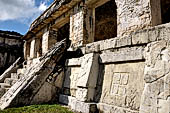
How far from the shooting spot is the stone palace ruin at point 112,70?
204 cm

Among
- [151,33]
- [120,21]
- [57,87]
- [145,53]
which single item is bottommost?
[57,87]

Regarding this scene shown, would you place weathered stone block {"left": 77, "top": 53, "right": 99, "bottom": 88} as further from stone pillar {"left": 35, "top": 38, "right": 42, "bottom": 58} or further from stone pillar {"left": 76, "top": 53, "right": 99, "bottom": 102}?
stone pillar {"left": 35, "top": 38, "right": 42, "bottom": 58}

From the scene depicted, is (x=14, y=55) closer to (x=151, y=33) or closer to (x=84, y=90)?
(x=84, y=90)

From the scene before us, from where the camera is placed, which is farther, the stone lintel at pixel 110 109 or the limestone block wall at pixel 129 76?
the stone lintel at pixel 110 109

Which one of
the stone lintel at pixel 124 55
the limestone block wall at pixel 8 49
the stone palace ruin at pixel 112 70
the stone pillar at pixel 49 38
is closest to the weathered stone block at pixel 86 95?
the stone palace ruin at pixel 112 70

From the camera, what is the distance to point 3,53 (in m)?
10.5

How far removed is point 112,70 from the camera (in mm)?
2855

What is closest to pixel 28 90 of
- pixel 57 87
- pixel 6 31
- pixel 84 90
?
pixel 57 87

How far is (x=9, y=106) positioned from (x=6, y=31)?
10479mm

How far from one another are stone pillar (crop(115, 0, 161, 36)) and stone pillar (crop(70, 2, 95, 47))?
151 cm

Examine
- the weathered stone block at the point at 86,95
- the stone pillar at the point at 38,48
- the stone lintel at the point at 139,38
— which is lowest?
the weathered stone block at the point at 86,95

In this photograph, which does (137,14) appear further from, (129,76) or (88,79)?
(88,79)

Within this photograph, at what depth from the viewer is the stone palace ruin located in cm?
204

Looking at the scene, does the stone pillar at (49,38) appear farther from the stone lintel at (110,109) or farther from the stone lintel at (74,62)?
the stone lintel at (110,109)
